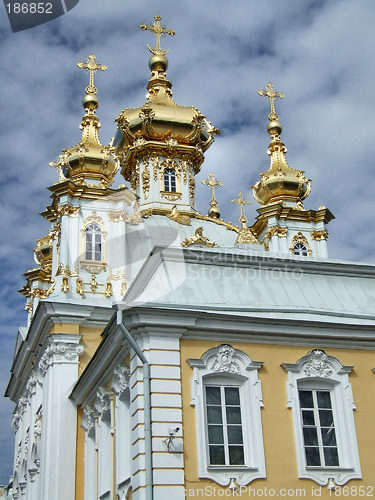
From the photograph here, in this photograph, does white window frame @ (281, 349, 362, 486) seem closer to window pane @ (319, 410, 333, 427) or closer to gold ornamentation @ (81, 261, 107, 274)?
window pane @ (319, 410, 333, 427)

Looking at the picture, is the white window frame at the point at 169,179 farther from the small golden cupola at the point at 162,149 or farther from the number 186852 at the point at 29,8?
the number 186852 at the point at 29,8

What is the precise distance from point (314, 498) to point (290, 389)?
5.61 ft

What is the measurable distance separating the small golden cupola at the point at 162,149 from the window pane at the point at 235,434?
15674 mm

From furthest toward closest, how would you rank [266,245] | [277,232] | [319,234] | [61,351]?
[319,234], [266,245], [277,232], [61,351]

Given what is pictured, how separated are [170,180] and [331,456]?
17.1 m

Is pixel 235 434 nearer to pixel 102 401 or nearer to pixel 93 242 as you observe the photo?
pixel 102 401

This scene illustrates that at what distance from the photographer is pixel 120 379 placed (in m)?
12.0

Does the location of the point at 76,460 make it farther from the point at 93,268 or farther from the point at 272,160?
the point at 272,160

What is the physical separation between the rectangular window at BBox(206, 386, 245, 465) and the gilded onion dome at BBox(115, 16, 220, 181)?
55.7 ft

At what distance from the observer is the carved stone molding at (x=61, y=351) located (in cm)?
1834

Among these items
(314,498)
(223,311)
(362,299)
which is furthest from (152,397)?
(362,299)

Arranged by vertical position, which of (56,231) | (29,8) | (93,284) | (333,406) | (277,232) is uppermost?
(277,232)

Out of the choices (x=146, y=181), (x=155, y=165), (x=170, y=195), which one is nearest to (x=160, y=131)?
(x=155, y=165)

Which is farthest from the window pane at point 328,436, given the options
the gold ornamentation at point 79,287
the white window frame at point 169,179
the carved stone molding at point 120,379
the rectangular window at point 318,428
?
the white window frame at point 169,179
